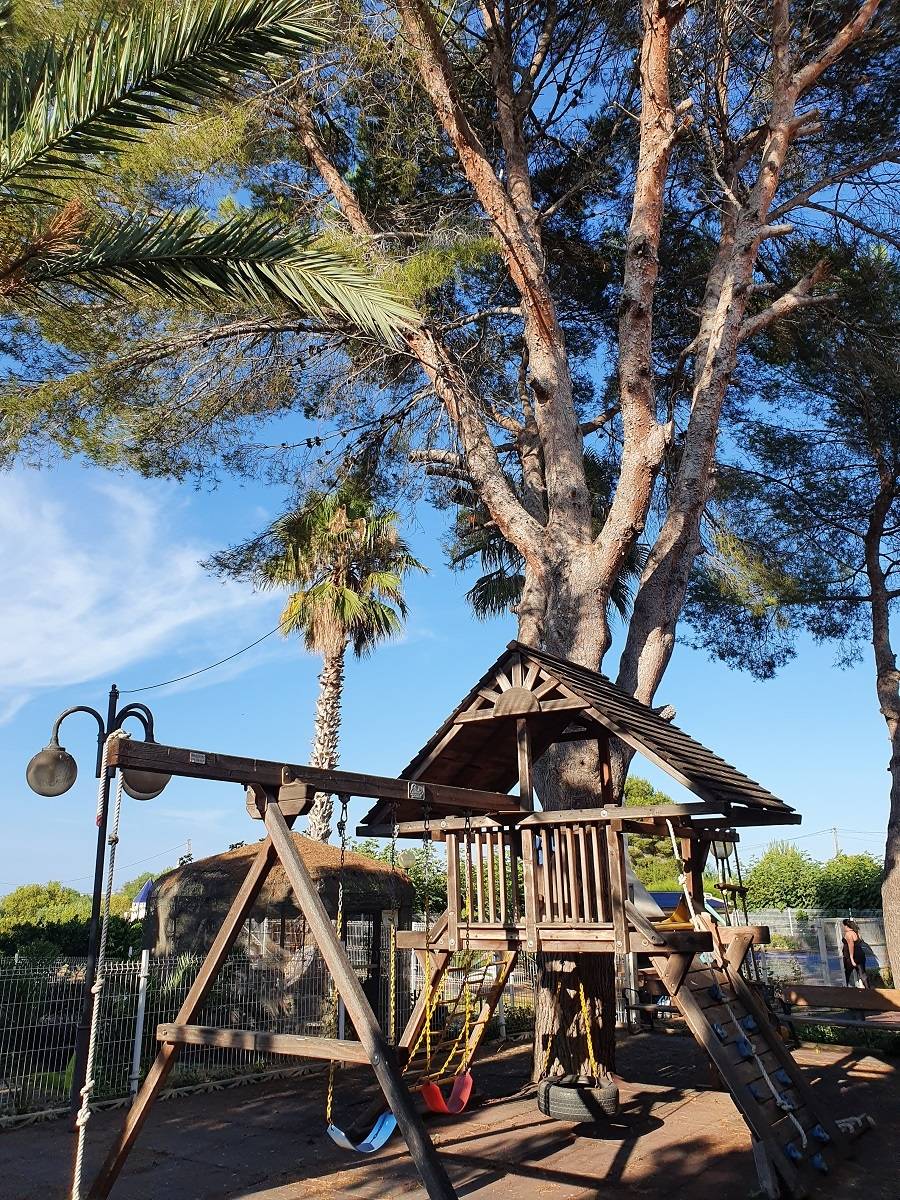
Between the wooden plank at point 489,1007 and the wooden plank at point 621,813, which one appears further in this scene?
the wooden plank at point 489,1007

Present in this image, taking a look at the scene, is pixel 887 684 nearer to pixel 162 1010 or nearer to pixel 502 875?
pixel 502 875

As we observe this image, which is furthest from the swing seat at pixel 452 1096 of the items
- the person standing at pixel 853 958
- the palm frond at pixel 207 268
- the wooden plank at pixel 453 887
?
the person standing at pixel 853 958

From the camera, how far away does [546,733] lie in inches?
322

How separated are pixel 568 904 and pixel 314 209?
9043 millimetres

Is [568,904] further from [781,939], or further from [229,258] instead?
[781,939]

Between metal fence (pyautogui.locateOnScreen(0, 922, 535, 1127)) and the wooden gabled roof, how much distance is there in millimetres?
1995

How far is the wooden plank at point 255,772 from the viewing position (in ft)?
15.9

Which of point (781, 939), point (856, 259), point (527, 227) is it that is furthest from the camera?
point (781, 939)

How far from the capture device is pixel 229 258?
5.70 meters

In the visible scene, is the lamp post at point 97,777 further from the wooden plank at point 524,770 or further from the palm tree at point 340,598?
the palm tree at point 340,598

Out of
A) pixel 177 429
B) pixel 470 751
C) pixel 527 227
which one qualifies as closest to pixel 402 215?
pixel 527 227

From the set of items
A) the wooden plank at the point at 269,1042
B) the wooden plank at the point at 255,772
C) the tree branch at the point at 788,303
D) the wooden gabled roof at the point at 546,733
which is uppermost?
the tree branch at the point at 788,303

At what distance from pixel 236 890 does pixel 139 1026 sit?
2675 mm

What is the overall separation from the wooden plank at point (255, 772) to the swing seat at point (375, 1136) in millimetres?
1880
